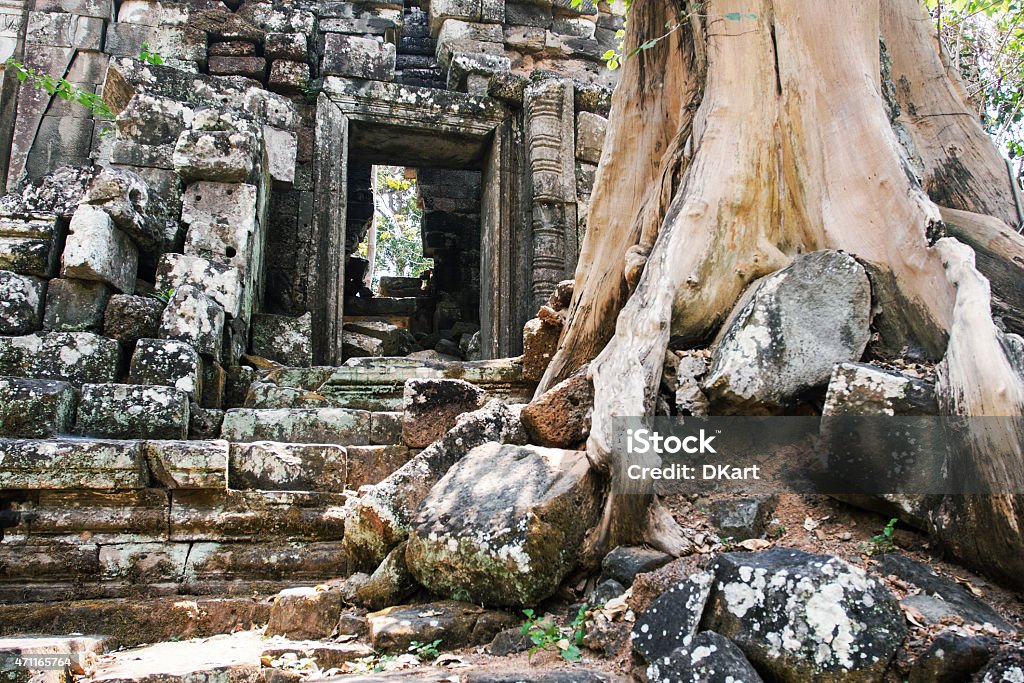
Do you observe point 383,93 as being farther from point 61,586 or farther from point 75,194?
point 61,586

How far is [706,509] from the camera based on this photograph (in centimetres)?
260

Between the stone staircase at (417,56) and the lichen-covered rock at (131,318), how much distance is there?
3.92m

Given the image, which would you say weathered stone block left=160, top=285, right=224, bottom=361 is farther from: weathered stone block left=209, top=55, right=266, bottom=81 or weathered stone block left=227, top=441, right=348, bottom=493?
weathered stone block left=209, top=55, right=266, bottom=81

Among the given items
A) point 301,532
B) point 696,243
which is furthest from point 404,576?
point 696,243

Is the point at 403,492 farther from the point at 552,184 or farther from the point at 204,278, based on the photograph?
the point at 552,184

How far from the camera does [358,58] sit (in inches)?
291

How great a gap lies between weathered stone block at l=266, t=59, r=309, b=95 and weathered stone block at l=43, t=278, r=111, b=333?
336cm

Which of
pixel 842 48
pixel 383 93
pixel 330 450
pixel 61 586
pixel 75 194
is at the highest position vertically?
pixel 383 93

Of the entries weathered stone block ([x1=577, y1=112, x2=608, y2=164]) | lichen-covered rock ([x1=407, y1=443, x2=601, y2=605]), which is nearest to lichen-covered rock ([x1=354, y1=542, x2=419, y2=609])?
lichen-covered rock ([x1=407, y1=443, x2=601, y2=605])

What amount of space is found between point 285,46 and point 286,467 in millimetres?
4714

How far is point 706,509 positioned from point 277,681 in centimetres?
132

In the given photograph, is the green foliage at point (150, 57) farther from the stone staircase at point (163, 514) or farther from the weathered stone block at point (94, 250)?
the stone staircase at point (163, 514)

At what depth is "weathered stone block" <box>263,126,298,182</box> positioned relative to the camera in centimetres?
639

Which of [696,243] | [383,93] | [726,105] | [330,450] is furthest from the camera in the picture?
[383,93]
